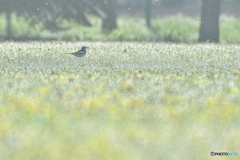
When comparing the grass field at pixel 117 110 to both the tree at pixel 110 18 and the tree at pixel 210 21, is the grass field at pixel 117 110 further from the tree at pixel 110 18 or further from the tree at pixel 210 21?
the tree at pixel 110 18

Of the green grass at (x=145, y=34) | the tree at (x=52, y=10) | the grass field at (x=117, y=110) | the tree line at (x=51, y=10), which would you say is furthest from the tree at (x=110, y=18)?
the grass field at (x=117, y=110)

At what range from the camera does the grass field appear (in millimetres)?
3121

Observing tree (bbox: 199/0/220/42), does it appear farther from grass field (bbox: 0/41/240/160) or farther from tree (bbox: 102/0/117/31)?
grass field (bbox: 0/41/240/160)

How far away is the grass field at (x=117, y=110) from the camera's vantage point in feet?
10.2

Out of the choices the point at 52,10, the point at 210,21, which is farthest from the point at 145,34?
the point at 52,10

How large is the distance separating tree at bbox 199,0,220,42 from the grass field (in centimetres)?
724

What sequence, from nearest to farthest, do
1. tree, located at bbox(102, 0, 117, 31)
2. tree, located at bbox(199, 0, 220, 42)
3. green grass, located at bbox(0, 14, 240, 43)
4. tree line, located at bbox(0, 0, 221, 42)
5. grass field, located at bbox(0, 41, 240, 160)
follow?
grass field, located at bbox(0, 41, 240, 160)
tree, located at bbox(199, 0, 220, 42)
tree line, located at bbox(0, 0, 221, 42)
green grass, located at bbox(0, 14, 240, 43)
tree, located at bbox(102, 0, 117, 31)

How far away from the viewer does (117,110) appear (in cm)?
428

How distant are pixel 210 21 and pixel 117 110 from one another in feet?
37.6

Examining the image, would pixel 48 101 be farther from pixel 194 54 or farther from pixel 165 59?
pixel 194 54

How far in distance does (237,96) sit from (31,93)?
2.49m

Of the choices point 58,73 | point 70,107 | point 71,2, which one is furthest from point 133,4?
point 70,107

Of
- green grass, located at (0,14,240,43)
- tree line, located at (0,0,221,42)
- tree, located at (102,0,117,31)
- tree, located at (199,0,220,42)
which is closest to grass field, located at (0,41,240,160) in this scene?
tree, located at (199,0,220,42)

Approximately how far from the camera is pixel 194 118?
401 centimetres
